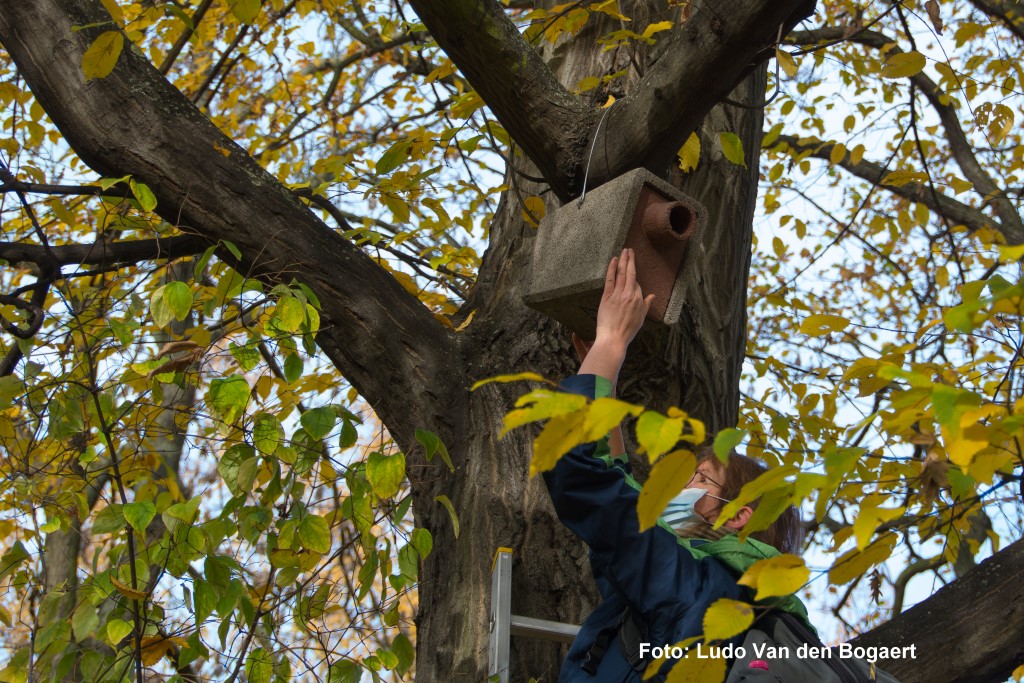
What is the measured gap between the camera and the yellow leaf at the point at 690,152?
8.70ft

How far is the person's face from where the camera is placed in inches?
78.6

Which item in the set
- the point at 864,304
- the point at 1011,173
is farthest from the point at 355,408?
the point at 864,304

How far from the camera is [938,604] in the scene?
7.54 feet

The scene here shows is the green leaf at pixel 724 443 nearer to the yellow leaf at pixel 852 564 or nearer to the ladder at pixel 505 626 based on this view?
the yellow leaf at pixel 852 564

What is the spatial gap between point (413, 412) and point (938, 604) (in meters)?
1.38

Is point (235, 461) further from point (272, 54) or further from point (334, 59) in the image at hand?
point (334, 59)

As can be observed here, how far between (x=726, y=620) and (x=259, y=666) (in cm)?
150

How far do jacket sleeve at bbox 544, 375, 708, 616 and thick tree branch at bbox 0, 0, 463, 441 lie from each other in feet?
2.71

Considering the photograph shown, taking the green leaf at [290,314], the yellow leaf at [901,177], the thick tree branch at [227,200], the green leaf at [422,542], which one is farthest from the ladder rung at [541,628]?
the yellow leaf at [901,177]

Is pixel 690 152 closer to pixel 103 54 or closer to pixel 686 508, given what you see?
pixel 686 508

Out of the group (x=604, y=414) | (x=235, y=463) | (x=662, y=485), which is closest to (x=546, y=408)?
(x=604, y=414)

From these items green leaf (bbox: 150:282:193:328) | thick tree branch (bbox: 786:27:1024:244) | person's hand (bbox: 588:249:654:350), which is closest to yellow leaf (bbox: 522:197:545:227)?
person's hand (bbox: 588:249:654:350)

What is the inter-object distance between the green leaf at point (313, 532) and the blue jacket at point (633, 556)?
69 cm

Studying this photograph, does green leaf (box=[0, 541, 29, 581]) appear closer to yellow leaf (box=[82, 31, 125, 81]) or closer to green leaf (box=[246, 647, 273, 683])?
green leaf (box=[246, 647, 273, 683])
